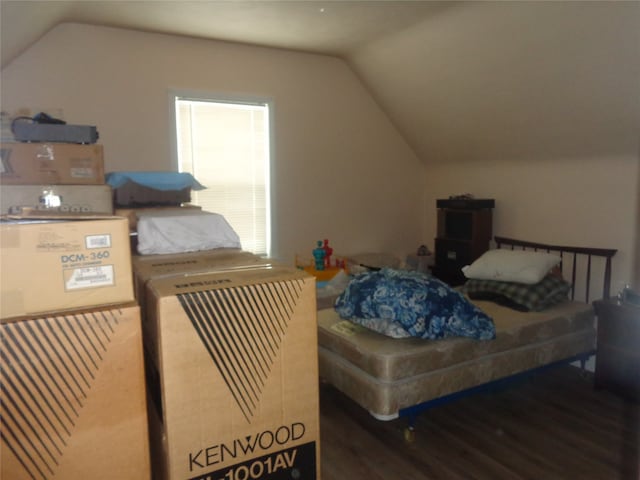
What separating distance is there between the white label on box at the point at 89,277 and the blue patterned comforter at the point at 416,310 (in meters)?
1.86

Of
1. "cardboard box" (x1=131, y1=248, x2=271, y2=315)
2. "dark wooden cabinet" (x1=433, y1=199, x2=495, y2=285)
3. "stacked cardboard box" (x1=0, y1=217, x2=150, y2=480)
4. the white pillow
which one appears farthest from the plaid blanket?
"stacked cardboard box" (x1=0, y1=217, x2=150, y2=480)

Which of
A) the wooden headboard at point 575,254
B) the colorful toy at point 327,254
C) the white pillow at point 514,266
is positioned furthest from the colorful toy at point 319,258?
the wooden headboard at point 575,254

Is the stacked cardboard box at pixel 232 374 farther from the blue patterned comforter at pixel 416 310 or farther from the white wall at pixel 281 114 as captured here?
the white wall at pixel 281 114

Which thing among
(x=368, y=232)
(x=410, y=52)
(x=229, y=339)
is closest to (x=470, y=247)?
(x=368, y=232)

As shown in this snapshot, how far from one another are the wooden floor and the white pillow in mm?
792

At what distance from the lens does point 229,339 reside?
38.4 inches

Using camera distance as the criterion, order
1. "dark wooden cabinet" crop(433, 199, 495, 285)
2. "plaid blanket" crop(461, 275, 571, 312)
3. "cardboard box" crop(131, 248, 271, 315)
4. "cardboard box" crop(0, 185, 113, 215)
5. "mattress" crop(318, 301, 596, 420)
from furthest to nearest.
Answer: "dark wooden cabinet" crop(433, 199, 495, 285), "plaid blanket" crop(461, 275, 571, 312), "mattress" crop(318, 301, 596, 420), "cardboard box" crop(0, 185, 113, 215), "cardboard box" crop(131, 248, 271, 315)

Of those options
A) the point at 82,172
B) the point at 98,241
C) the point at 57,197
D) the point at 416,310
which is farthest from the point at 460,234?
the point at 98,241

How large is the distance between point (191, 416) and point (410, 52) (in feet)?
12.0

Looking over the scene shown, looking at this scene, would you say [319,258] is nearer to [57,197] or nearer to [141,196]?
[141,196]

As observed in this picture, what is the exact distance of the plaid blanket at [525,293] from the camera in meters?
3.20

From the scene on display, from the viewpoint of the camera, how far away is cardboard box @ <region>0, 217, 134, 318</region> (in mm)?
885

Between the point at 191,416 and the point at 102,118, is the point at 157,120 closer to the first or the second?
the point at 102,118

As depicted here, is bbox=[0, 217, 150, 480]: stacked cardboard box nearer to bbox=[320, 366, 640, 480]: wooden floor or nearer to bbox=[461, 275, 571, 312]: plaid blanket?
bbox=[320, 366, 640, 480]: wooden floor
